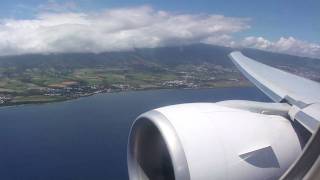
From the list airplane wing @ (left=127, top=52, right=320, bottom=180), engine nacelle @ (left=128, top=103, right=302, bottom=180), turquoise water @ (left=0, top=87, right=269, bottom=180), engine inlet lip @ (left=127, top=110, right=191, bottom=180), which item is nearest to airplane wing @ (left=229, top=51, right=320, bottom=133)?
airplane wing @ (left=127, top=52, right=320, bottom=180)

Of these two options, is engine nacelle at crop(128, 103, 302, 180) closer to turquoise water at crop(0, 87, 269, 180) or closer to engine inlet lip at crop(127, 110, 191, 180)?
engine inlet lip at crop(127, 110, 191, 180)

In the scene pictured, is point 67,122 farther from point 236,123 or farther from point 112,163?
point 236,123

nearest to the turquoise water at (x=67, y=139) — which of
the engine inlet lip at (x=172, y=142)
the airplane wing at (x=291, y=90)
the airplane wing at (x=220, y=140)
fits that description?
the airplane wing at (x=291, y=90)

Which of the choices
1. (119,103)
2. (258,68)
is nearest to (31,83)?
(119,103)

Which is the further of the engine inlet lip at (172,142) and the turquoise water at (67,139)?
the turquoise water at (67,139)

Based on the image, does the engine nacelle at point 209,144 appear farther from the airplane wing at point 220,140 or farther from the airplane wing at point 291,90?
the airplane wing at point 291,90

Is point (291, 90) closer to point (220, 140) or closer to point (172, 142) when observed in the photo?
point (220, 140)
